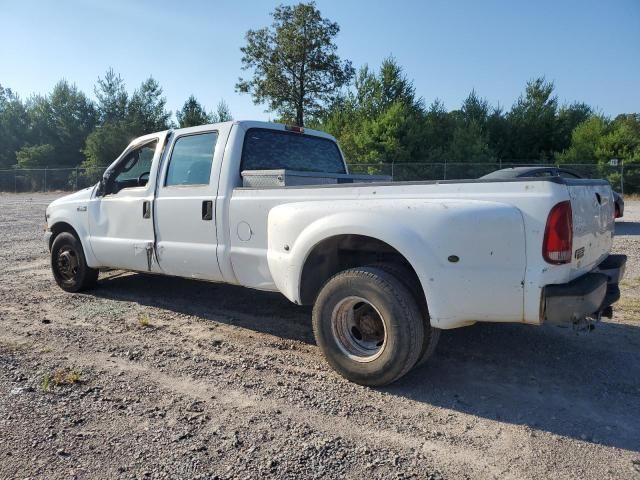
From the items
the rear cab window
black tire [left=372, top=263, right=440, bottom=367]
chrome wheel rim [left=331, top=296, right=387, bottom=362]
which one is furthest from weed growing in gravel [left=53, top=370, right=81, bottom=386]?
black tire [left=372, top=263, right=440, bottom=367]

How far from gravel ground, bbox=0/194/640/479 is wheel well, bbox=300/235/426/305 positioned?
2.15 feet

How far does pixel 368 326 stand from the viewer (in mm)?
3707

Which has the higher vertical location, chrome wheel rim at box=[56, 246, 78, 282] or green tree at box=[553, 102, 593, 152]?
green tree at box=[553, 102, 593, 152]

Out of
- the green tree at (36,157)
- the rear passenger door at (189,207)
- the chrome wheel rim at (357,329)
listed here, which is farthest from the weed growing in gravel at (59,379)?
the green tree at (36,157)

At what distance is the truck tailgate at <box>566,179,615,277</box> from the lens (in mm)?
3100

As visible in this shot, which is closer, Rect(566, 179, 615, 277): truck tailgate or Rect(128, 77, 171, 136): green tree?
Rect(566, 179, 615, 277): truck tailgate

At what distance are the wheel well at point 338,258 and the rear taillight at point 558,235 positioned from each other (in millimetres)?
1031

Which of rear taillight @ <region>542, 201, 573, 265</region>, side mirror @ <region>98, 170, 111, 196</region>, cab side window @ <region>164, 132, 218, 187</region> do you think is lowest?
rear taillight @ <region>542, 201, 573, 265</region>

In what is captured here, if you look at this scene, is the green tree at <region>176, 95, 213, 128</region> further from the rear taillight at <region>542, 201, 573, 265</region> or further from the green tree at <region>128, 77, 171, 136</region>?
the rear taillight at <region>542, 201, 573, 265</region>

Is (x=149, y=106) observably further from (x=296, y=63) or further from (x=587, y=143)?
(x=587, y=143)

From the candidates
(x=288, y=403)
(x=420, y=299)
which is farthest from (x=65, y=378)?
(x=420, y=299)

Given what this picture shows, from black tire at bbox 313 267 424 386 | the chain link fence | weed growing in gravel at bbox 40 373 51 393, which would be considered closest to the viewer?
black tire at bbox 313 267 424 386

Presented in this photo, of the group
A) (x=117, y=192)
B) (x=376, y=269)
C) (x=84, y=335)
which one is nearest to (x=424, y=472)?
(x=376, y=269)

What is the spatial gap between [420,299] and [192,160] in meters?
2.87
